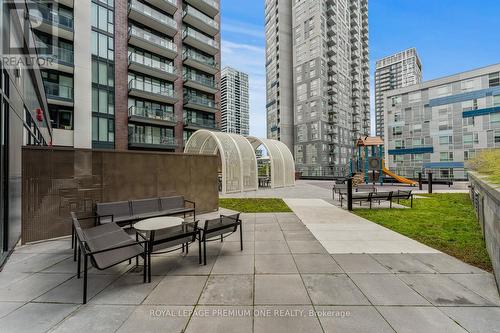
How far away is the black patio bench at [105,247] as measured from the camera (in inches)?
129

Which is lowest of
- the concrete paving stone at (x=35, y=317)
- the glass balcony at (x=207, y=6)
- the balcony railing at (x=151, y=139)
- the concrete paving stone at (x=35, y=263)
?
the concrete paving stone at (x=35, y=317)

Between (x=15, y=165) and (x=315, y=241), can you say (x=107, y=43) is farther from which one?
(x=315, y=241)

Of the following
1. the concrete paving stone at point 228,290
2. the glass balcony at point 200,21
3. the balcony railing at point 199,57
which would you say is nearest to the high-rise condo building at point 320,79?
the glass balcony at point 200,21

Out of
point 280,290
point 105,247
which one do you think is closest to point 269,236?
point 280,290

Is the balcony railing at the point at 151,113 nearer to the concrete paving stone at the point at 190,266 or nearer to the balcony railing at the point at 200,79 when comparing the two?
the balcony railing at the point at 200,79

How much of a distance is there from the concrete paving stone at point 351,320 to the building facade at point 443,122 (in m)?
43.5

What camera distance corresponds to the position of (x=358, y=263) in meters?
4.55

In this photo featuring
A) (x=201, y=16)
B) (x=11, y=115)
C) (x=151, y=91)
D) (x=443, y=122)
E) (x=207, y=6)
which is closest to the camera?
(x=11, y=115)

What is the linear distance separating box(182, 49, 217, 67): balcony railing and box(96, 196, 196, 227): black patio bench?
2916 centimetres

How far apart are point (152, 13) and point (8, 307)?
33.6 meters

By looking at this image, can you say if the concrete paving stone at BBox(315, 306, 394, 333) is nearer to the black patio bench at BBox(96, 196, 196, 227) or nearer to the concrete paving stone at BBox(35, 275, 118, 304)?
the concrete paving stone at BBox(35, 275, 118, 304)

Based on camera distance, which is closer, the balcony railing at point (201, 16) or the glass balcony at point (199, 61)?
the glass balcony at point (199, 61)

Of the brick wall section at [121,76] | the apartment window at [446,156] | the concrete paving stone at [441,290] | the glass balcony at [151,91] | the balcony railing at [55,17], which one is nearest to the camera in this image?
the concrete paving stone at [441,290]

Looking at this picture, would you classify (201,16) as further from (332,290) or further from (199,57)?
(332,290)
